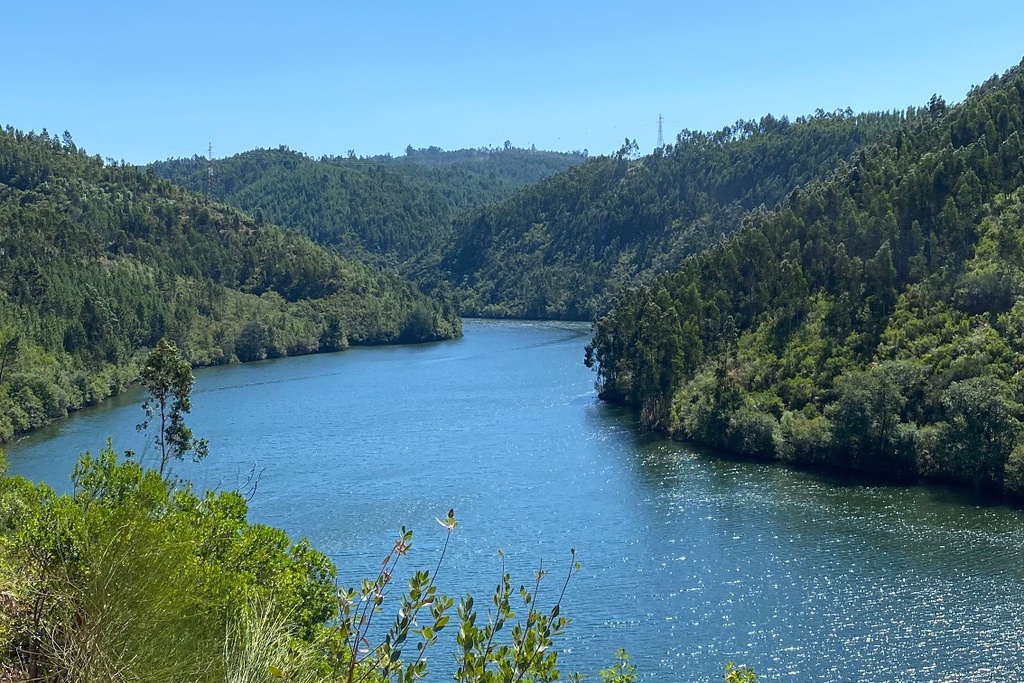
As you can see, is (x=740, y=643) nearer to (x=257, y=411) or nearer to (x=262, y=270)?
(x=257, y=411)

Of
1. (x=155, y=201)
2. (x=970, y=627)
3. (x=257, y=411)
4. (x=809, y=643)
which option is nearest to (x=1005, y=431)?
(x=970, y=627)

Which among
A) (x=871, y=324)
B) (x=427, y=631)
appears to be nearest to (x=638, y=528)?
(x=871, y=324)

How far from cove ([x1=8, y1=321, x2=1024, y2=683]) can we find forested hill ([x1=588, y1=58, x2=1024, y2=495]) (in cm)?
313

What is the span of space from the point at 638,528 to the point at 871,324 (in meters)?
28.9

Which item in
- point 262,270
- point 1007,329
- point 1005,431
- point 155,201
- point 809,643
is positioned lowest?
point 809,643

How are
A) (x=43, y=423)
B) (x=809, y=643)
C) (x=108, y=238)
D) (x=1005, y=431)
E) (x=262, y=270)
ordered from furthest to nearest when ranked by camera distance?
(x=262, y=270) < (x=108, y=238) < (x=43, y=423) < (x=1005, y=431) < (x=809, y=643)

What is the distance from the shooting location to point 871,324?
7388cm

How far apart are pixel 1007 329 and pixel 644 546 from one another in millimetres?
29682

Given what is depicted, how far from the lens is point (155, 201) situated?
573 feet

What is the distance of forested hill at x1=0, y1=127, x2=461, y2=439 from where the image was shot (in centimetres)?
10312

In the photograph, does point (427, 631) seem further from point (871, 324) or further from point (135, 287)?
point (135, 287)

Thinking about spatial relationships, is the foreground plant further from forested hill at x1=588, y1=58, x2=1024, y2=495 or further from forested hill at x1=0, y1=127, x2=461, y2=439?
forested hill at x1=0, y1=127, x2=461, y2=439

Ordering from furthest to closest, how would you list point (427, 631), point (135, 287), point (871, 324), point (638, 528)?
point (135, 287) < point (871, 324) < point (638, 528) < point (427, 631)

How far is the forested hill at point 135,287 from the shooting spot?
4060 inches
